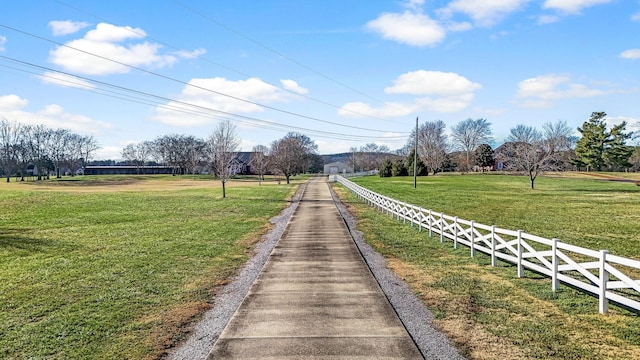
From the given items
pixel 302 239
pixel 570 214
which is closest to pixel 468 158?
pixel 570 214

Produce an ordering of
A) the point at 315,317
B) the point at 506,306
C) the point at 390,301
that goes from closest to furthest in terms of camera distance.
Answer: the point at 315,317 → the point at 506,306 → the point at 390,301

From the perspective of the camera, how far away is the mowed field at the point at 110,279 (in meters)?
7.43

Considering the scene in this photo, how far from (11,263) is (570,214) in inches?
1193

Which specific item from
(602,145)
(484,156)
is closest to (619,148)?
(602,145)

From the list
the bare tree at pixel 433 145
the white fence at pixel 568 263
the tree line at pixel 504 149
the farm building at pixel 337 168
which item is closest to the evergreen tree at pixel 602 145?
the tree line at pixel 504 149

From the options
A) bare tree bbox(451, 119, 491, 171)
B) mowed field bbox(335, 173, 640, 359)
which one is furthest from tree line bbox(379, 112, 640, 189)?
mowed field bbox(335, 173, 640, 359)

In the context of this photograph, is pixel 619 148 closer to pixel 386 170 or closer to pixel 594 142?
pixel 594 142

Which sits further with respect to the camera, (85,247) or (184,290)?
(85,247)

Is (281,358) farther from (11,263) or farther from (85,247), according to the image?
(85,247)

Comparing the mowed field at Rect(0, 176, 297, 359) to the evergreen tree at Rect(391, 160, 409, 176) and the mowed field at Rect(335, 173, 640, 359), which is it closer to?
the mowed field at Rect(335, 173, 640, 359)

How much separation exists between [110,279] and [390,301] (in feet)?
24.7

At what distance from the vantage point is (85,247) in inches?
677

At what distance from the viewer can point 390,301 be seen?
9414 mm

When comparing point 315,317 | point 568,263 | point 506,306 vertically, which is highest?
point 568,263
